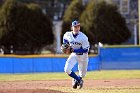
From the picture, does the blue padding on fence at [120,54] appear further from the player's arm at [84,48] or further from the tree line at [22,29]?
the tree line at [22,29]

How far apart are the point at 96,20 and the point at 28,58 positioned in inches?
1140

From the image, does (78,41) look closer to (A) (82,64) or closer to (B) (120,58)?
(A) (82,64)

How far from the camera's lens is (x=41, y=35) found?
59438 mm

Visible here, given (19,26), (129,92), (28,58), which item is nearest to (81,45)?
(129,92)

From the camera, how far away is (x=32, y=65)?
32312 mm

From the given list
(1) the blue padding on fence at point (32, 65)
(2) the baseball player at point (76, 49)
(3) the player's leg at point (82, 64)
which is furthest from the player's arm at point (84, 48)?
(1) the blue padding on fence at point (32, 65)

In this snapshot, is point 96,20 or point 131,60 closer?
point 131,60

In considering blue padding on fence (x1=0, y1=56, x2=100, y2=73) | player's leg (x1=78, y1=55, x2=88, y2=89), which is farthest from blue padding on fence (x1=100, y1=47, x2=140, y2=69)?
player's leg (x1=78, y1=55, x2=88, y2=89)

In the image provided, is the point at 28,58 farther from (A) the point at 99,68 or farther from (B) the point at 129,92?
(B) the point at 129,92

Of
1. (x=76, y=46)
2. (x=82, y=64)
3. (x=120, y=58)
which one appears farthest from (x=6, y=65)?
(x=76, y=46)

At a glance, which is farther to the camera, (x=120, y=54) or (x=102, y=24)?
(x=102, y=24)

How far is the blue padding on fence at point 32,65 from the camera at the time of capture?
1251 inches

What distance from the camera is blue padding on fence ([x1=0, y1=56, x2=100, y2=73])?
31781 mm

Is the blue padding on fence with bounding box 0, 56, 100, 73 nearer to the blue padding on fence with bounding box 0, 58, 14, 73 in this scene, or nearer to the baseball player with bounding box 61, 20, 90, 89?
the blue padding on fence with bounding box 0, 58, 14, 73
